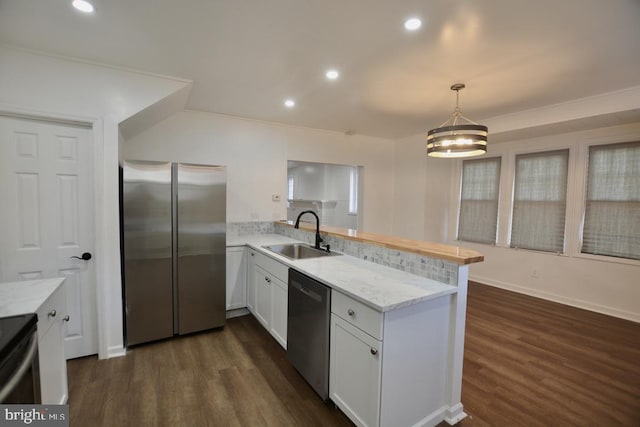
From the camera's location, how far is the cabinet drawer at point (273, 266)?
2434 mm

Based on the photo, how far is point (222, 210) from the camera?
2.99m

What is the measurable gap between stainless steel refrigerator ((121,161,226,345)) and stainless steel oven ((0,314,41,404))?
4.60ft

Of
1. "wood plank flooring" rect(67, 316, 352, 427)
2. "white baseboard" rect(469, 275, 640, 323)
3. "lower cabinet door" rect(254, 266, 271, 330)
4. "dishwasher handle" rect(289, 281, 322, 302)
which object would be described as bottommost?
"wood plank flooring" rect(67, 316, 352, 427)

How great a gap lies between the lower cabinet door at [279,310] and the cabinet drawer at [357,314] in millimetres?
732

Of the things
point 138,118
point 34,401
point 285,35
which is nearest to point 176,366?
point 34,401

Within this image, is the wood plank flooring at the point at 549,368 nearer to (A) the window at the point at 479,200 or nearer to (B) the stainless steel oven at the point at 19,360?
(A) the window at the point at 479,200

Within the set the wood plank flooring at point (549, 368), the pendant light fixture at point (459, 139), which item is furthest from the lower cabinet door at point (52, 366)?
the pendant light fixture at point (459, 139)

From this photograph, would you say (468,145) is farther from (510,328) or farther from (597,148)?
(597,148)

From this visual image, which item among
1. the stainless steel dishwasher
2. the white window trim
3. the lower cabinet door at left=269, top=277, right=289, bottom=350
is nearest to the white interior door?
the lower cabinet door at left=269, top=277, right=289, bottom=350

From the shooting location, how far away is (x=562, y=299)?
3955 millimetres

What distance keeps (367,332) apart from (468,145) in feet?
6.44

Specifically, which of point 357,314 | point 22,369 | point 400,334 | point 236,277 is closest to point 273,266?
point 236,277

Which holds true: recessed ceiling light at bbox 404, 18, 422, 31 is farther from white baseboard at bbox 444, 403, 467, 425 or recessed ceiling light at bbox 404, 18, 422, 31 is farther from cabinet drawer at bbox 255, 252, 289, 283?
white baseboard at bbox 444, 403, 467, 425

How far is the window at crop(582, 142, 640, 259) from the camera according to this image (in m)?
3.42
